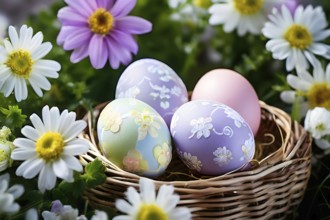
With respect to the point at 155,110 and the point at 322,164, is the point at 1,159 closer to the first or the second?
the point at 155,110

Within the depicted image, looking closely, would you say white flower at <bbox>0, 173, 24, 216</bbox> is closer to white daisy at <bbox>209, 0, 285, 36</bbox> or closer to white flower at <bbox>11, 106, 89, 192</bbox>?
white flower at <bbox>11, 106, 89, 192</bbox>

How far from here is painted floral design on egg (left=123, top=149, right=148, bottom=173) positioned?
74cm

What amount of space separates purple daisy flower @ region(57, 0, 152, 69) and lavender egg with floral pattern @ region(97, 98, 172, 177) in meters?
0.13

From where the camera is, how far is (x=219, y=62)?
1213 millimetres

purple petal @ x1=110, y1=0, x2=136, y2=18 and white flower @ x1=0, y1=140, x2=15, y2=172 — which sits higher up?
purple petal @ x1=110, y1=0, x2=136, y2=18

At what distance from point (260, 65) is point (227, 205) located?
1.40ft

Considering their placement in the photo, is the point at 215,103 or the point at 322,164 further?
the point at 322,164

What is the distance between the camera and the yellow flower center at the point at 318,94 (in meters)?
0.89

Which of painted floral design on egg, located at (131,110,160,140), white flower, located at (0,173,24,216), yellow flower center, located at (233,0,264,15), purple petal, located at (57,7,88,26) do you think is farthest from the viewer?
yellow flower center, located at (233,0,264,15)

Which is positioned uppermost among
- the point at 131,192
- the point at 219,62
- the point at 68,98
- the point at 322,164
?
the point at 219,62

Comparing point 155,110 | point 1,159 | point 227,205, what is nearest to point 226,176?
point 227,205

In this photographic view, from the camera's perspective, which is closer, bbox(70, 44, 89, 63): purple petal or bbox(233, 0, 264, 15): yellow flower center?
bbox(70, 44, 89, 63): purple petal

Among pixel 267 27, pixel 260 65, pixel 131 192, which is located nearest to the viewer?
pixel 131 192

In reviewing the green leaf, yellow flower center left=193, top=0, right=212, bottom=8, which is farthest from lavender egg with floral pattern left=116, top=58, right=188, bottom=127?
yellow flower center left=193, top=0, right=212, bottom=8
